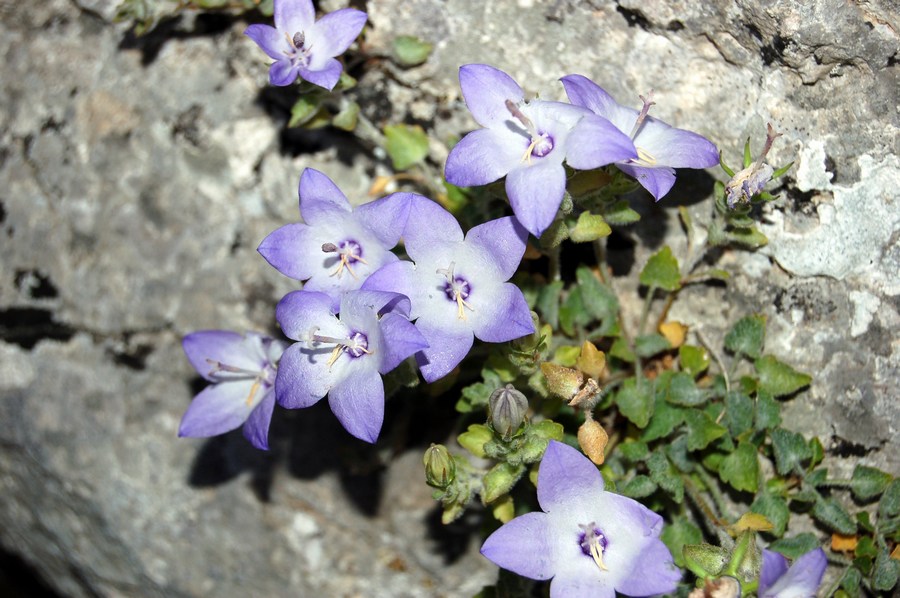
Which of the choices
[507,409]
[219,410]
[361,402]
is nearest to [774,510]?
[507,409]

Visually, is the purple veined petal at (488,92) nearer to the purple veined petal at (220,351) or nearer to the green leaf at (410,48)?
the green leaf at (410,48)

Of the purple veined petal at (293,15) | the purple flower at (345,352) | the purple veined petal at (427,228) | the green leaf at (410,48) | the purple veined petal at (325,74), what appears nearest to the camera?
the purple flower at (345,352)

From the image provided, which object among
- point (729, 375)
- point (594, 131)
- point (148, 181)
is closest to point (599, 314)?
point (729, 375)

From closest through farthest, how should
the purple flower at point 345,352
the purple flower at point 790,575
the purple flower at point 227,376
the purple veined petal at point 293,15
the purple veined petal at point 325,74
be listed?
the purple flower at point 790,575 < the purple flower at point 345,352 < the purple veined petal at point 325,74 < the purple veined petal at point 293,15 < the purple flower at point 227,376

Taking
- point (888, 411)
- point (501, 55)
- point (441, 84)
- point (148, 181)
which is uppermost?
point (501, 55)

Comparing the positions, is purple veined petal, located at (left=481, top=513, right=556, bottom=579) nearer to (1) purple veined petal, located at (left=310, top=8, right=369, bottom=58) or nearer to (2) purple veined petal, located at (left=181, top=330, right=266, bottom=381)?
(2) purple veined petal, located at (left=181, top=330, right=266, bottom=381)

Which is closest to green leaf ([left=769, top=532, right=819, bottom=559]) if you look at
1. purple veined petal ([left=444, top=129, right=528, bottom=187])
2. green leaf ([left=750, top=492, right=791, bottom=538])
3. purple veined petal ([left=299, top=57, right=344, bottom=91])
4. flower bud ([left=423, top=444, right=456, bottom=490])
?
green leaf ([left=750, top=492, right=791, bottom=538])

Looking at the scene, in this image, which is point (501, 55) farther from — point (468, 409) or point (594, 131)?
point (468, 409)

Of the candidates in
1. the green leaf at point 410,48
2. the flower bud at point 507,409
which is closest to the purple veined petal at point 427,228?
the flower bud at point 507,409
